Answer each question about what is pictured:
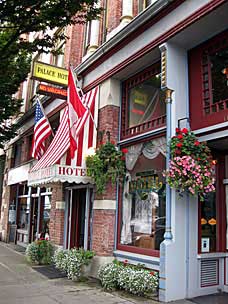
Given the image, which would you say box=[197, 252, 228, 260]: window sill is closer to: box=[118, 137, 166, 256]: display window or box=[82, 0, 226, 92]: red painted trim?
box=[118, 137, 166, 256]: display window

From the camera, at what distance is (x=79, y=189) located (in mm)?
10914

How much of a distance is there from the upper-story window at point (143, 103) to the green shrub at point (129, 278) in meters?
3.30

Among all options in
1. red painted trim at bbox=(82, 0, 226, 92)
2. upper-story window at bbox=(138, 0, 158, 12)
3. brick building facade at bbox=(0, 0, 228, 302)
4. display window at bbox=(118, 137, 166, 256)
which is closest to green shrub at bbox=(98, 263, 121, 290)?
brick building facade at bbox=(0, 0, 228, 302)

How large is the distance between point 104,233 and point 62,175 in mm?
1886

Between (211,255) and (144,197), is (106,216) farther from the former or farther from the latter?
(211,255)

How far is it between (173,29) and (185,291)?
546 centimetres

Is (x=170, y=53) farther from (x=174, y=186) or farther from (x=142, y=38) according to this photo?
(x=174, y=186)

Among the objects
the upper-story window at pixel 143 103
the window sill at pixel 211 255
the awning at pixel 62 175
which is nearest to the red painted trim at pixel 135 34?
the upper-story window at pixel 143 103

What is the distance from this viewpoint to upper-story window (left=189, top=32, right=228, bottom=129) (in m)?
6.81

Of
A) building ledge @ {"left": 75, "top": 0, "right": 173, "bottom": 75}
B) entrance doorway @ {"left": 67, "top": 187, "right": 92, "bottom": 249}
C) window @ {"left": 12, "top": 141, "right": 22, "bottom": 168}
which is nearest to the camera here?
building ledge @ {"left": 75, "top": 0, "right": 173, "bottom": 75}

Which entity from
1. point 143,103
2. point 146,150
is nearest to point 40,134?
point 143,103

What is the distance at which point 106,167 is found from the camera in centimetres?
889

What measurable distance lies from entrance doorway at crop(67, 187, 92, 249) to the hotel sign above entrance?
3575 mm

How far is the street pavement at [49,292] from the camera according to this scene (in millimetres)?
6672
